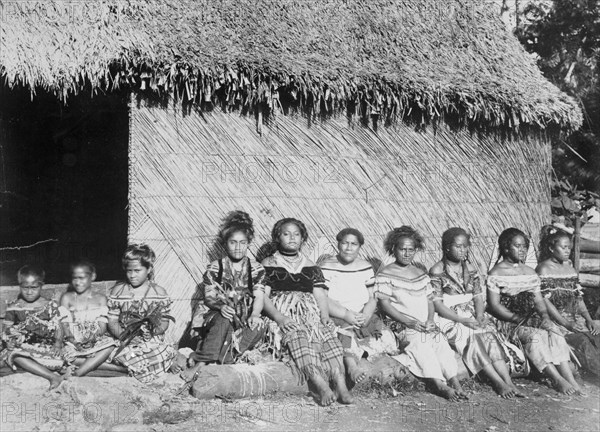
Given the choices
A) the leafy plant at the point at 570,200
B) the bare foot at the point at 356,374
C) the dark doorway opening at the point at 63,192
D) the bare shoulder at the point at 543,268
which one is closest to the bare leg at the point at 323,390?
the bare foot at the point at 356,374

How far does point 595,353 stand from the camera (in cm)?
566

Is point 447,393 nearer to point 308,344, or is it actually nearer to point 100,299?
point 308,344

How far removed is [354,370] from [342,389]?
25cm

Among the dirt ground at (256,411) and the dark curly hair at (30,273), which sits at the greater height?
the dark curly hair at (30,273)

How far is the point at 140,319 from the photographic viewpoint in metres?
4.79

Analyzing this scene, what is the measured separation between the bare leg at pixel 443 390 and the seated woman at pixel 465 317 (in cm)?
39

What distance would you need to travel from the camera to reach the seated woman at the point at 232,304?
489 cm

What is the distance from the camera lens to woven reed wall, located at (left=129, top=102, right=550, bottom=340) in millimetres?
5547

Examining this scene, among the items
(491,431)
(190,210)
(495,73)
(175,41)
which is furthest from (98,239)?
(491,431)

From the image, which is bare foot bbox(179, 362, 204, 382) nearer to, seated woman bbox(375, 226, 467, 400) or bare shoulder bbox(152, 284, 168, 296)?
bare shoulder bbox(152, 284, 168, 296)

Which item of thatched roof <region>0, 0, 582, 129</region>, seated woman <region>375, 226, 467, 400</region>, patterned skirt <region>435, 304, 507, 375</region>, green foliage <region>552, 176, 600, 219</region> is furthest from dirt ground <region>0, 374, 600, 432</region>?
green foliage <region>552, 176, 600, 219</region>

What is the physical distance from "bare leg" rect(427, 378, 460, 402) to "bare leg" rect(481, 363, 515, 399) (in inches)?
15.9

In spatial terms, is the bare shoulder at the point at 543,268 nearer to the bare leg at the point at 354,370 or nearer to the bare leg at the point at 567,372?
the bare leg at the point at 567,372

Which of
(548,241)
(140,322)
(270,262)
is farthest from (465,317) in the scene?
(140,322)
